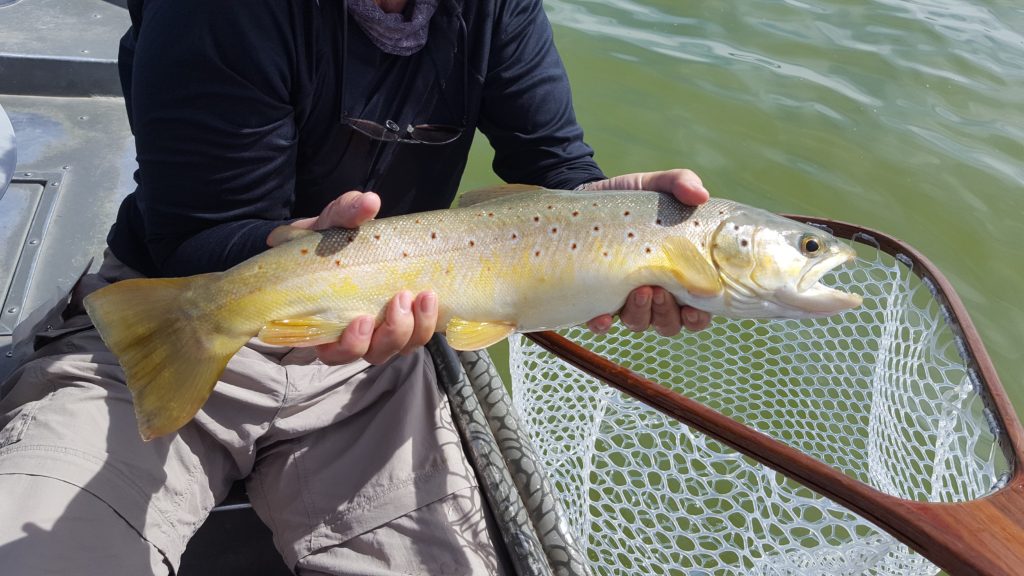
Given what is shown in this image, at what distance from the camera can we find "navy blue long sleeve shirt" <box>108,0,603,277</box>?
76.6 inches

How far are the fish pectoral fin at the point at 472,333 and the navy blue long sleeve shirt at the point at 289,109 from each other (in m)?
0.53

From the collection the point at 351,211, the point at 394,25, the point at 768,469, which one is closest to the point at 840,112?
the point at 768,469

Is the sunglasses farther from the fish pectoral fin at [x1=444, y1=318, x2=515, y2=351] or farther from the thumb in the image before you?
the fish pectoral fin at [x1=444, y1=318, x2=515, y2=351]

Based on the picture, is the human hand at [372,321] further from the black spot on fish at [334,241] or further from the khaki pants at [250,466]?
the khaki pants at [250,466]

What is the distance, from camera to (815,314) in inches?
83.5

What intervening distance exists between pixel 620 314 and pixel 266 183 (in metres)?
1.03

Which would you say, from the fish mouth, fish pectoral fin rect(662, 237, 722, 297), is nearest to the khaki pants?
fish pectoral fin rect(662, 237, 722, 297)

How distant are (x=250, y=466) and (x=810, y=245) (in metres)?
1.66

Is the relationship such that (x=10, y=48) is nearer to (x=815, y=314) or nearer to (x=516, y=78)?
(x=516, y=78)

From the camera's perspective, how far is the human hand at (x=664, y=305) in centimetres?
212

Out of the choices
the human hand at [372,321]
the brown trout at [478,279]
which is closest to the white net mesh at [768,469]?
the brown trout at [478,279]

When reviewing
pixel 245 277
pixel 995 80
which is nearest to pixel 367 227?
pixel 245 277

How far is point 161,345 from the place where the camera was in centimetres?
180

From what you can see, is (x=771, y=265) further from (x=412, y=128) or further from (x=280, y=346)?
(x=280, y=346)
